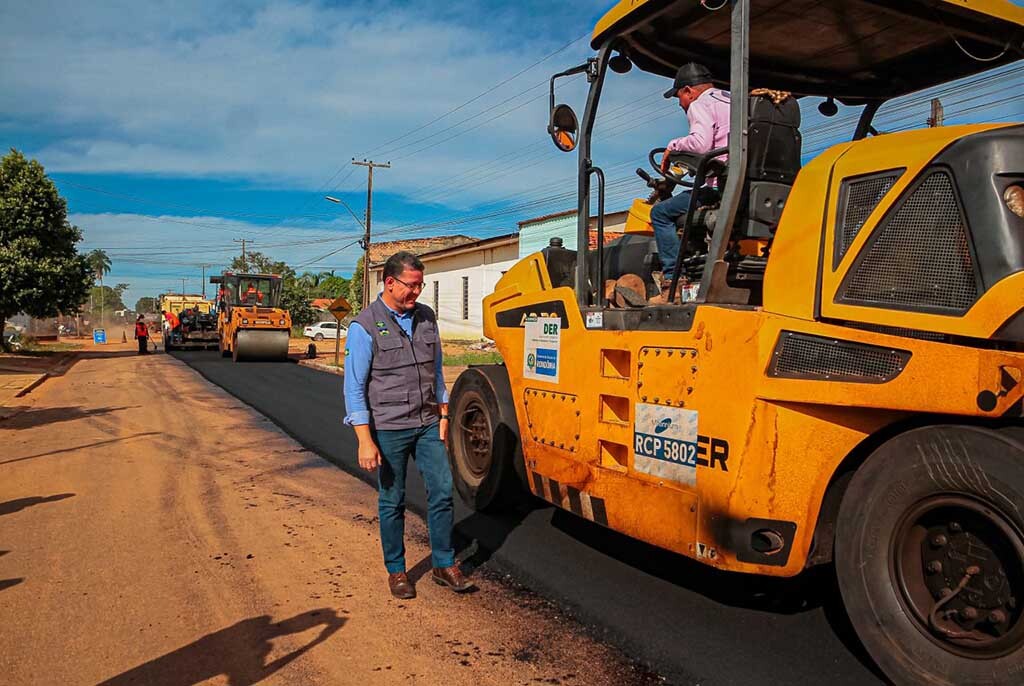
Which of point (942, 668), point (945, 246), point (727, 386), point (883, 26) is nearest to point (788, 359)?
point (727, 386)

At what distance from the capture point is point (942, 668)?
265cm

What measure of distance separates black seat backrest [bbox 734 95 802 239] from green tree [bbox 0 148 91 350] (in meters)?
22.5

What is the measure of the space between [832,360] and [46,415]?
1114 centimetres

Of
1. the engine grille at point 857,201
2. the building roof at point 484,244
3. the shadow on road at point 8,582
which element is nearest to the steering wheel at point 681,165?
the engine grille at point 857,201

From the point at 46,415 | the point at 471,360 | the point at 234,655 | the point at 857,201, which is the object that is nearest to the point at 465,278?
the point at 471,360

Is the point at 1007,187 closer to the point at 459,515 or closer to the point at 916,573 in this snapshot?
the point at 916,573

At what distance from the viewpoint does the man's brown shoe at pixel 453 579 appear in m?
4.11

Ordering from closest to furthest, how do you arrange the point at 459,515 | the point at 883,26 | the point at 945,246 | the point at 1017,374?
the point at 1017,374, the point at 945,246, the point at 883,26, the point at 459,515

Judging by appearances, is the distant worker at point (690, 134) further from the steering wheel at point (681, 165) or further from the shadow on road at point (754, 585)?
the shadow on road at point (754, 585)

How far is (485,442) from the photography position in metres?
5.65

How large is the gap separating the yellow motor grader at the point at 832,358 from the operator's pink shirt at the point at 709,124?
0.09m

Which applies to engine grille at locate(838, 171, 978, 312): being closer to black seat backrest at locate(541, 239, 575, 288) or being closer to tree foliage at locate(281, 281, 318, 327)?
black seat backrest at locate(541, 239, 575, 288)

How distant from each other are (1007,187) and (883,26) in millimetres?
2084

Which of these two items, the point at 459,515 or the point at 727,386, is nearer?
the point at 727,386
